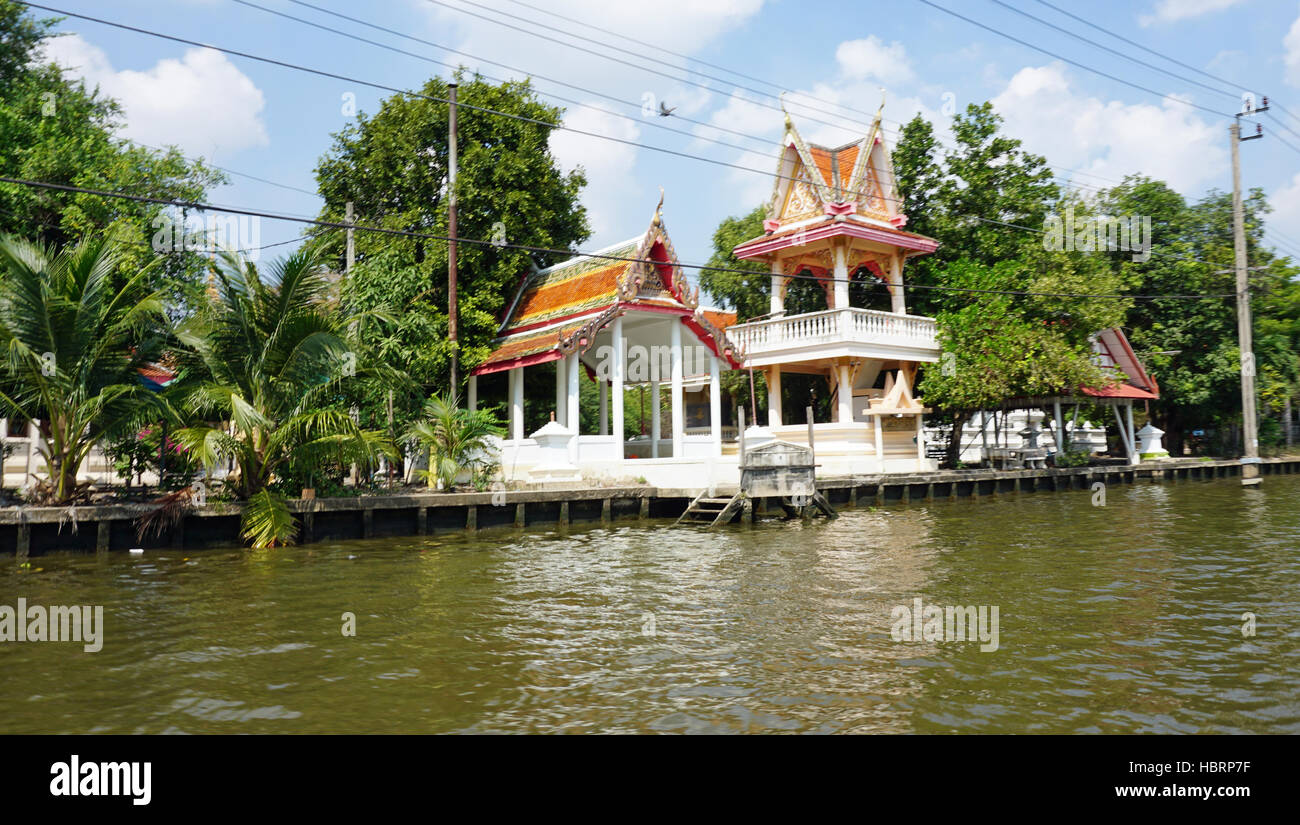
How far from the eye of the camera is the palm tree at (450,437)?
17.3 m

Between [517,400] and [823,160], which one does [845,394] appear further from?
[517,400]

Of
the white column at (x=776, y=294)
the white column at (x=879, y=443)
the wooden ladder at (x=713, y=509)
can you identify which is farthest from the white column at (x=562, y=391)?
the white column at (x=879, y=443)

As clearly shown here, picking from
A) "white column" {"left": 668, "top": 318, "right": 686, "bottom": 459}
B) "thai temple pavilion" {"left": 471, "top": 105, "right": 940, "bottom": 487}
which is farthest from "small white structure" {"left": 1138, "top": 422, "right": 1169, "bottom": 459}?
"white column" {"left": 668, "top": 318, "right": 686, "bottom": 459}

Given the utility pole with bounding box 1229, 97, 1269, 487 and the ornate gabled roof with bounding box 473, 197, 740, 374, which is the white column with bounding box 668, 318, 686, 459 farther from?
the utility pole with bounding box 1229, 97, 1269, 487

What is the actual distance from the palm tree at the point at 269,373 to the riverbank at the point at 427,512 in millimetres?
659

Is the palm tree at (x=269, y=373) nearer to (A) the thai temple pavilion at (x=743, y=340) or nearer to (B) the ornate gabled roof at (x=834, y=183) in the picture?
(A) the thai temple pavilion at (x=743, y=340)

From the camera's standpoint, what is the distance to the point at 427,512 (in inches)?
628

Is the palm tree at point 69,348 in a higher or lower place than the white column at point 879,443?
higher

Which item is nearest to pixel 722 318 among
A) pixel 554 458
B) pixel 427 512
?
pixel 554 458

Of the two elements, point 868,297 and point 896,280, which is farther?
point 868,297

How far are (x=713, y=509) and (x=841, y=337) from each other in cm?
923

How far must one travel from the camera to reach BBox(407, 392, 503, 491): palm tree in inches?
683
